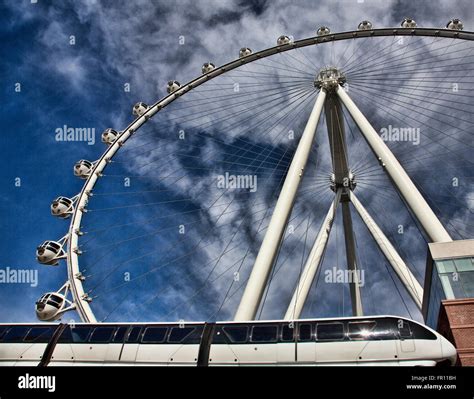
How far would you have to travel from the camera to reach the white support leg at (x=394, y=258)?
24.1 meters

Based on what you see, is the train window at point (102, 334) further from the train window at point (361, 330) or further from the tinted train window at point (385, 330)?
the tinted train window at point (385, 330)

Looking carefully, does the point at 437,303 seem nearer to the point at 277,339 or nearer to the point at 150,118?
the point at 277,339

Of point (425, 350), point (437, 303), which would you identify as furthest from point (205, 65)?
point (425, 350)

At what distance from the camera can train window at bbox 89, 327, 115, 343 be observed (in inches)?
639

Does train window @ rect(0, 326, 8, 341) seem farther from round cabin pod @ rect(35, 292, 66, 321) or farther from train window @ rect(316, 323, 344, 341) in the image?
train window @ rect(316, 323, 344, 341)

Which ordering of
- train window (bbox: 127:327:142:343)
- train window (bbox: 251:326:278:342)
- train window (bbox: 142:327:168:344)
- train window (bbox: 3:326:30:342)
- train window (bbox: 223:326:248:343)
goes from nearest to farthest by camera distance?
train window (bbox: 251:326:278:342)
train window (bbox: 223:326:248:343)
train window (bbox: 142:327:168:344)
train window (bbox: 127:327:142:343)
train window (bbox: 3:326:30:342)

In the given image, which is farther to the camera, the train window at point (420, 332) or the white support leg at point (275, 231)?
the white support leg at point (275, 231)

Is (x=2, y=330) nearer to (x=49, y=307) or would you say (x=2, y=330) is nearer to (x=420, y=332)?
(x=49, y=307)

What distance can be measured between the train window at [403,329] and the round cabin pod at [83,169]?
18311mm

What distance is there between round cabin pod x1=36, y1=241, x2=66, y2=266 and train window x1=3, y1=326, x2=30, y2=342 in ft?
22.5

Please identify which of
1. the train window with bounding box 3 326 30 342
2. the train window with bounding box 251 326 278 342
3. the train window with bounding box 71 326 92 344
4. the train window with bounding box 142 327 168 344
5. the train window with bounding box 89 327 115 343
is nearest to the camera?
the train window with bounding box 251 326 278 342

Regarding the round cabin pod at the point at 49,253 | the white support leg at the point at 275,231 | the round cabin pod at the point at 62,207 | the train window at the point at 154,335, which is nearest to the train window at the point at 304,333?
the white support leg at the point at 275,231

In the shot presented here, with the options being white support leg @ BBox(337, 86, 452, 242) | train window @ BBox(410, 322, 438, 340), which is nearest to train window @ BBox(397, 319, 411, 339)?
train window @ BBox(410, 322, 438, 340)

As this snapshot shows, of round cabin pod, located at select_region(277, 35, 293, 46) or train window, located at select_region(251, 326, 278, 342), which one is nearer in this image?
train window, located at select_region(251, 326, 278, 342)
